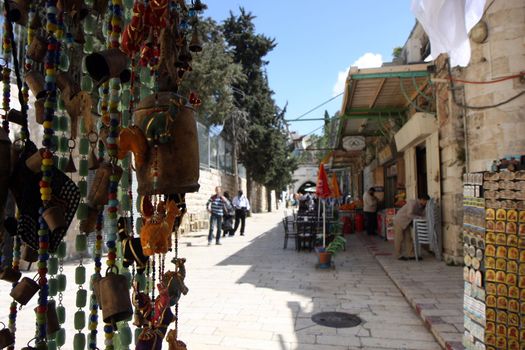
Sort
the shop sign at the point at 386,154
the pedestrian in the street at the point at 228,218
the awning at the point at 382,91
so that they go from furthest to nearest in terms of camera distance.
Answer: the pedestrian in the street at the point at 228,218
the shop sign at the point at 386,154
the awning at the point at 382,91

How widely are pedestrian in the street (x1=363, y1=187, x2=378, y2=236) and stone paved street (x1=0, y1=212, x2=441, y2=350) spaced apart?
13.7 ft

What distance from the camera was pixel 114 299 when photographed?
51.3 inches

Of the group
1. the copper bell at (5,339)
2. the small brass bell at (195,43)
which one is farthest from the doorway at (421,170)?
the copper bell at (5,339)

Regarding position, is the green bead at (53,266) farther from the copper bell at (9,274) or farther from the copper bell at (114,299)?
the copper bell at (114,299)

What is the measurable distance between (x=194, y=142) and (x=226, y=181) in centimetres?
2035

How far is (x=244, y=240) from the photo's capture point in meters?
13.1

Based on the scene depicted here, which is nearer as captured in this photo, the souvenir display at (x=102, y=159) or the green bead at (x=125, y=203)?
the souvenir display at (x=102, y=159)

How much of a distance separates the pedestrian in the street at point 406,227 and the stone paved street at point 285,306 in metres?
0.68

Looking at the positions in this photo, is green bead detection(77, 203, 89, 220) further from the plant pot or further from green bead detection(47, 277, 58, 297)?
→ the plant pot

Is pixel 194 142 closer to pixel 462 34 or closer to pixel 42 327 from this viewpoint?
pixel 42 327

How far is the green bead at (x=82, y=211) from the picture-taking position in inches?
59.6

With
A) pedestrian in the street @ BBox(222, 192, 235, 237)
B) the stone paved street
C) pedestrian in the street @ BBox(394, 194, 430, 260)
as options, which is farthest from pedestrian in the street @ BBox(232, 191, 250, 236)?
pedestrian in the street @ BBox(394, 194, 430, 260)

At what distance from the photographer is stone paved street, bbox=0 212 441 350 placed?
3.86 meters

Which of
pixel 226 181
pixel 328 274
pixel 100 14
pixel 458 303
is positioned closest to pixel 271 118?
pixel 226 181
